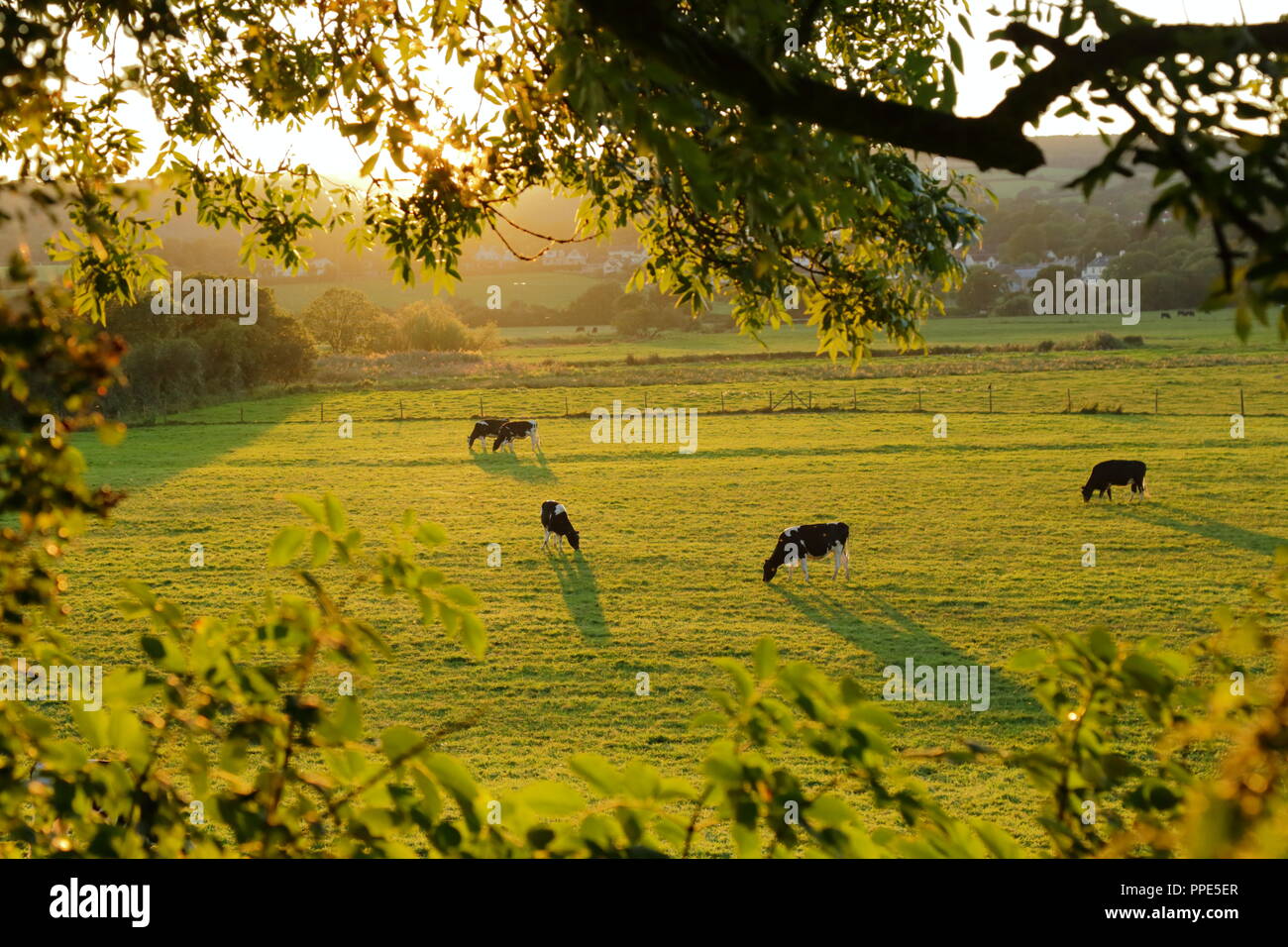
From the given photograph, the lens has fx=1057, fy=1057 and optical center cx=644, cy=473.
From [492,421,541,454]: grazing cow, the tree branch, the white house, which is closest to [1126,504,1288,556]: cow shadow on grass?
[492,421,541,454]: grazing cow

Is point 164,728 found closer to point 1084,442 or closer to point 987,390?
point 1084,442

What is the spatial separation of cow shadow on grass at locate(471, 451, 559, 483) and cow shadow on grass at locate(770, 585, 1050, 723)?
573 inches

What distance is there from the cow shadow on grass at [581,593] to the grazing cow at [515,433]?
1645cm

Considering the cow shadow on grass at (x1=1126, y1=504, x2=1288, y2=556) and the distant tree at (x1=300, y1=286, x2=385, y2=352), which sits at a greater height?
the distant tree at (x1=300, y1=286, x2=385, y2=352)

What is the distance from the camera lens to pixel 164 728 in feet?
8.69

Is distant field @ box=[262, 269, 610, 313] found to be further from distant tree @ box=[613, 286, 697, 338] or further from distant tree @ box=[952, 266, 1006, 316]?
distant tree @ box=[952, 266, 1006, 316]

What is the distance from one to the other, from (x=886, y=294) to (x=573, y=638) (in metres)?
10.6

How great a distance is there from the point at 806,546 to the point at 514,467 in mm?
16680

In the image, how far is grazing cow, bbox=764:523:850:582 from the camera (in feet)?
65.9

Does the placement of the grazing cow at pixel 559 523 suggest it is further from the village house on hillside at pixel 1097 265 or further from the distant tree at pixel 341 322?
the village house on hillside at pixel 1097 265

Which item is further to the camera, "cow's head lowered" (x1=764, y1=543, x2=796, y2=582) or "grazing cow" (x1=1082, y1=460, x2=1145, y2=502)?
"grazing cow" (x1=1082, y1=460, x2=1145, y2=502)

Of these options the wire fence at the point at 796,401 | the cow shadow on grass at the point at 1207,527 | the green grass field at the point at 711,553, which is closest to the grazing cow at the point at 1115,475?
the green grass field at the point at 711,553

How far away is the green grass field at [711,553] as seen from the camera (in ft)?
44.2

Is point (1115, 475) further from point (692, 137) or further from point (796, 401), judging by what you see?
point (692, 137)
